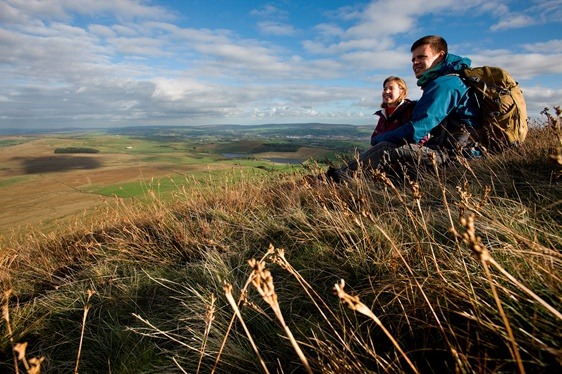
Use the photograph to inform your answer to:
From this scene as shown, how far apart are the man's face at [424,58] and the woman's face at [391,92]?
2.00 ft

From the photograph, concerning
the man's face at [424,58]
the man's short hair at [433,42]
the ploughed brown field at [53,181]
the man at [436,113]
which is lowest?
the ploughed brown field at [53,181]

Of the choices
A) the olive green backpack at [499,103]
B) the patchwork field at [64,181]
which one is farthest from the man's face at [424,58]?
the patchwork field at [64,181]

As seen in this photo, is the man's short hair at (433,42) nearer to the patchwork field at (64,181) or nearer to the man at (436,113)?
the man at (436,113)

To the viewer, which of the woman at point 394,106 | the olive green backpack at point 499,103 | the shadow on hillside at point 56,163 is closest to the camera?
the olive green backpack at point 499,103

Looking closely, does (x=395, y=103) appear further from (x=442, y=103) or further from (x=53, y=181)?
(x=53, y=181)

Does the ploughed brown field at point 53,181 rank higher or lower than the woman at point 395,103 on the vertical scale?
lower

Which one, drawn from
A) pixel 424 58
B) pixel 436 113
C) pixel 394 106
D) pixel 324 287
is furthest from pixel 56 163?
pixel 324 287

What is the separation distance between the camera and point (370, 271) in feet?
7.31

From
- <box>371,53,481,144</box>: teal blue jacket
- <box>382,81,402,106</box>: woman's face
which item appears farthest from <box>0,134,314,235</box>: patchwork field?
<box>371,53,481,144</box>: teal blue jacket

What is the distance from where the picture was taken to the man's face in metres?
4.43

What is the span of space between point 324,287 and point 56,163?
98.6 metres

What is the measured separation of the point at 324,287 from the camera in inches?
93.7

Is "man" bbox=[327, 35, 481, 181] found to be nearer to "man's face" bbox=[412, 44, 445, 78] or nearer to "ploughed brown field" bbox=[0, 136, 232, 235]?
"man's face" bbox=[412, 44, 445, 78]

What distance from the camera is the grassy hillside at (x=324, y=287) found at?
3.82 ft
